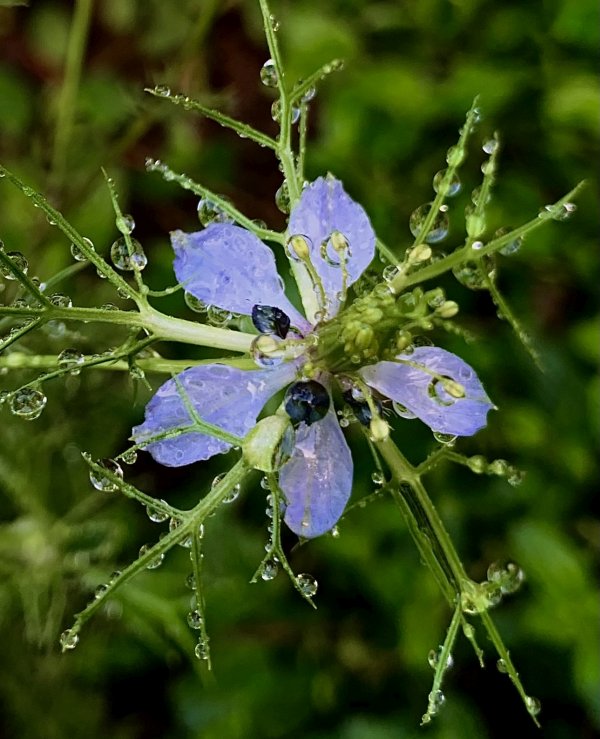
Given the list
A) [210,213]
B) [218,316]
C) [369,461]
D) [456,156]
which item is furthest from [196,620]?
[369,461]

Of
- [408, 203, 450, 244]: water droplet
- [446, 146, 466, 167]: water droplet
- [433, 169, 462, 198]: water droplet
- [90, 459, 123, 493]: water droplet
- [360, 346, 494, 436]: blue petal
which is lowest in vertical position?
[360, 346, 494, 436]: blue petal

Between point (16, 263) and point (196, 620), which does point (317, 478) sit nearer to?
point (196, 620)

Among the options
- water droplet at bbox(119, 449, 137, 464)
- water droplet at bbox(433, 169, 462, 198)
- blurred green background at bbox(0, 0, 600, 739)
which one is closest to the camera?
water droplet at bbox(119, 449, 137, 464)

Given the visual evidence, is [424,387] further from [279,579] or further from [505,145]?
[505,145]

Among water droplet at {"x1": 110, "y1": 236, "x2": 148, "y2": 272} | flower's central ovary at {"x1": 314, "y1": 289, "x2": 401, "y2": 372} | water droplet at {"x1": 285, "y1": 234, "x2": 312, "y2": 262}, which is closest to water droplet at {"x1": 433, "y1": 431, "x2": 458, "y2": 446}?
flower's central ovary at {"x1": 314, "y1": 289, "x2": 401, "y2": 372}

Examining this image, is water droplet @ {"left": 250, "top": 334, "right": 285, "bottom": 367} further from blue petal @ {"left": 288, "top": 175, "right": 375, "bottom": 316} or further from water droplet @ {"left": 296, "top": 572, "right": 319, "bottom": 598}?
water droplet @ {"left": 296, "top": 572, "right": 319, "bottom": 598}

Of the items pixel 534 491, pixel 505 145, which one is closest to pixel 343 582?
pixel 534 491
